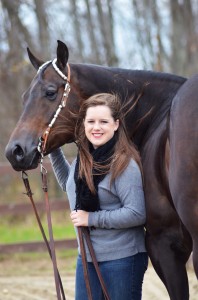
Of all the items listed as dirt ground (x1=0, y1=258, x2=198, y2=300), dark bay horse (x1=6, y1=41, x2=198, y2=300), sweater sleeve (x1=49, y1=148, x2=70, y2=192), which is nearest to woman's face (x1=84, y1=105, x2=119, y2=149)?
dark bay horse (x1=6, y1=41, x2=198, y2=300)

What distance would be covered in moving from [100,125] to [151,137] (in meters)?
0.40

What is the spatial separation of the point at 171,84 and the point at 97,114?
0.64m

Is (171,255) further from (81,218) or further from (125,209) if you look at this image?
(81,218)

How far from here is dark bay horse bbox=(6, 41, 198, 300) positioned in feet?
10.1

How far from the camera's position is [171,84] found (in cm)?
374

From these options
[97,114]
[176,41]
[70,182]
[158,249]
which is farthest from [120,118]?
[176,41]

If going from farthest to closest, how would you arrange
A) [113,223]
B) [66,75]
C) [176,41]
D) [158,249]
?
[176,41], [66,75], [158,249], [113,223]

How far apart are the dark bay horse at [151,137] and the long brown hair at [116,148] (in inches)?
6.7

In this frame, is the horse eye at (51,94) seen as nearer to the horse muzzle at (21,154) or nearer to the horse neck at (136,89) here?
the horse neck at (136,89)

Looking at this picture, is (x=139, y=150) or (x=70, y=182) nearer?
(x=70, y=182)

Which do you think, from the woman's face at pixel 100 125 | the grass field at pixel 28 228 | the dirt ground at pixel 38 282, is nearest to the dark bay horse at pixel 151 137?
the woman's face at pixel 100 125

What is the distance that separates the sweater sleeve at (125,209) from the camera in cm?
321

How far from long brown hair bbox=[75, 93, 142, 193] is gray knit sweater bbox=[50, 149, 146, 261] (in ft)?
0.14

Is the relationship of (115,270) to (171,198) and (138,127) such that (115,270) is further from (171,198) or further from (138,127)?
(138,127)
